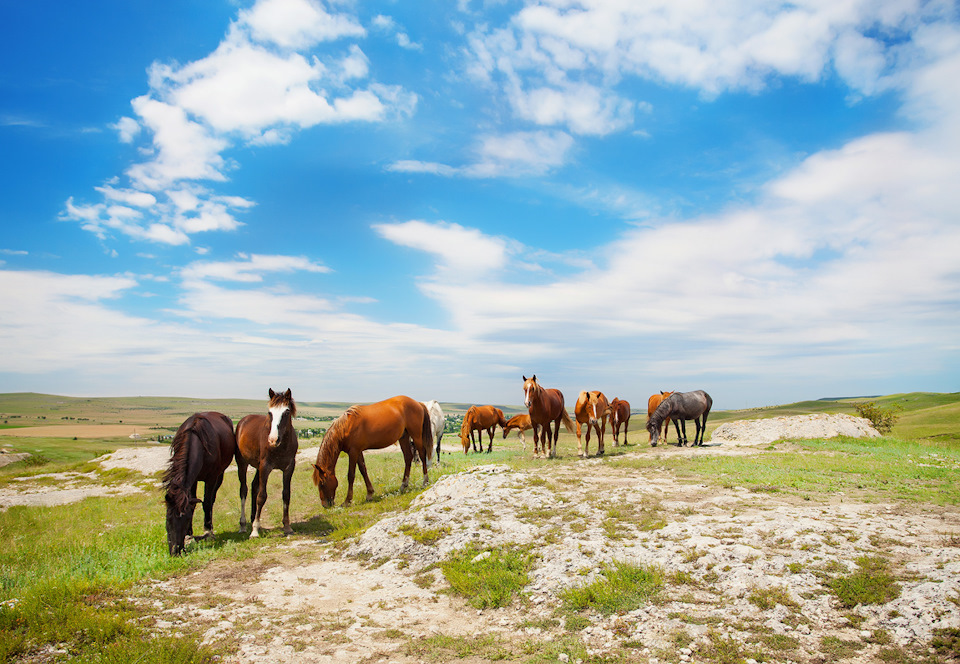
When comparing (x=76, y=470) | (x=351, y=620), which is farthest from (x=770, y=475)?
(x=76, y=470)

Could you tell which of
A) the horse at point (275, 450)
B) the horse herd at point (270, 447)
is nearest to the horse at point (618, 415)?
the horse herd at point (270, 447)

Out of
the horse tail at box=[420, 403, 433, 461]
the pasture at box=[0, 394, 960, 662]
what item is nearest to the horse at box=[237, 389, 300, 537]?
the pasture at box=[0, 394, 960, 662]

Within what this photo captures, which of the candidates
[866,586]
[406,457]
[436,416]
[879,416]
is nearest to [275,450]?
[406,457]

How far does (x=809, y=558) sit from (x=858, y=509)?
11.8ft

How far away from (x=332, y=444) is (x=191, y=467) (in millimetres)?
3509

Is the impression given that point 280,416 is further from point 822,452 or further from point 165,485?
point 822,452

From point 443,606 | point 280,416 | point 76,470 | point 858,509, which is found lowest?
point 76,470

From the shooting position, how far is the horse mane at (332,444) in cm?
1284

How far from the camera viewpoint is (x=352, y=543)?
944cm

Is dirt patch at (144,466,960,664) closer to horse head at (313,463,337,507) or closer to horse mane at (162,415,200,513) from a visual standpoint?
horse mane at (162,415,200,513)

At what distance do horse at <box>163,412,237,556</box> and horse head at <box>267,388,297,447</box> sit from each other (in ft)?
5.38

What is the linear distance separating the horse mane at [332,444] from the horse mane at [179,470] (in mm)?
3236

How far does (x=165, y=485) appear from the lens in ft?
33.4

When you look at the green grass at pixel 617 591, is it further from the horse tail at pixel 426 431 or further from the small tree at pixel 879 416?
the small tree at pixel 879 416
